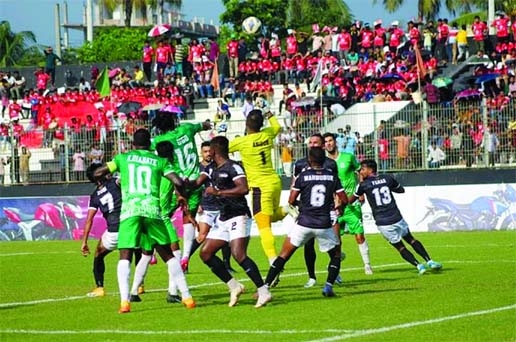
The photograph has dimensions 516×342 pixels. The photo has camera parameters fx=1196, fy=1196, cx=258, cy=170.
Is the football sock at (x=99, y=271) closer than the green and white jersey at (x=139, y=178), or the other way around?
the green and white jersey at (x=139, y=178)

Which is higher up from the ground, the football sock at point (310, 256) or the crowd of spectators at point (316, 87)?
the crowd of spectators at point (316, 87)

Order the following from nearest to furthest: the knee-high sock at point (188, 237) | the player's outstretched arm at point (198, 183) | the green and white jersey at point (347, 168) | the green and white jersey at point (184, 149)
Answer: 1. the player's outstretched arm at point (198, 183)
2. the green and white jersey at point (184, 149)
3. the knee-high sock at point (188, 237)
4. the green and white jersey at point (347, 168)

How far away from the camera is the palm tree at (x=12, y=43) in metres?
91.5

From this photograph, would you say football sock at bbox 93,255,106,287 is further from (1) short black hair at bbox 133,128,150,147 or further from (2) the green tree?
(2) the green tree

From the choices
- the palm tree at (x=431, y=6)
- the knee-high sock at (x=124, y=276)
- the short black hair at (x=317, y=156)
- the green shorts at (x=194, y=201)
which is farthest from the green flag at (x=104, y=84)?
the palm tree at (x=431, y=6)

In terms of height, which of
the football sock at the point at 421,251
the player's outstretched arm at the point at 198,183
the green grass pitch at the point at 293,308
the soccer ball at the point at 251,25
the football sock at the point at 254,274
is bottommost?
the green grass pitch at the point at 293,308

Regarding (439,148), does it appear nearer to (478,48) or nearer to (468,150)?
(468,150)

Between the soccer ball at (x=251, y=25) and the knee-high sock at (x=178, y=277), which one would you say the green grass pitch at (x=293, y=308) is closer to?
the knee-high sock at (x=178, y=277)

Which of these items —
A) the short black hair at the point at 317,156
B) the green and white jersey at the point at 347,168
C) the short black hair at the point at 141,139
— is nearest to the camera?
the short black hair at the point at 141,139

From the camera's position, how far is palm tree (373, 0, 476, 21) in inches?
2997

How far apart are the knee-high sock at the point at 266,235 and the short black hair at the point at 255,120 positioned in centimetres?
131

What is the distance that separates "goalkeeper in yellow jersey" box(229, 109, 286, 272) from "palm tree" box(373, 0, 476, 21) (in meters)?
59.7

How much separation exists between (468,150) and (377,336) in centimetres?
2097

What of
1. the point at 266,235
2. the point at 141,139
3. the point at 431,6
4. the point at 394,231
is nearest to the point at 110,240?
the point at 266,235
